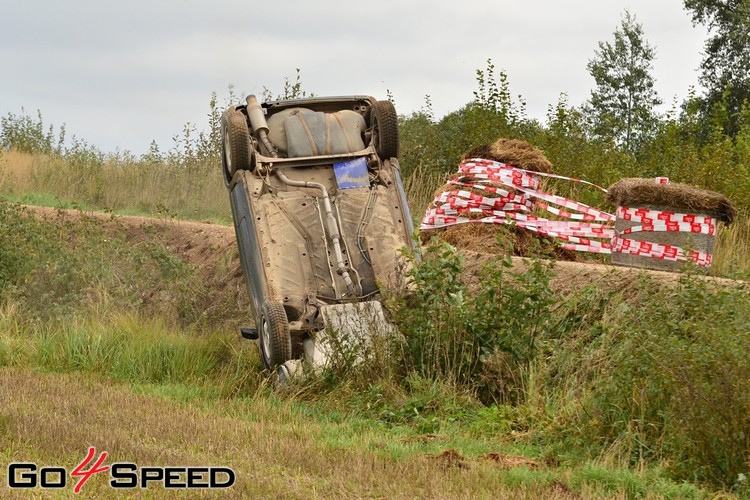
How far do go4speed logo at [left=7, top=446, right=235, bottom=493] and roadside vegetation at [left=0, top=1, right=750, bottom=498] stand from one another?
204 mm

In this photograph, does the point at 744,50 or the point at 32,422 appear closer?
the point at 32,422

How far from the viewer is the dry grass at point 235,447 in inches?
275

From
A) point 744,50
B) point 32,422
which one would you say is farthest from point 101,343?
point 744,50

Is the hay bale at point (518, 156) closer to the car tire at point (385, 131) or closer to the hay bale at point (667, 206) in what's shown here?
the hay bale at point (667, 206)

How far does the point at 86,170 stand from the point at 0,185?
175cm

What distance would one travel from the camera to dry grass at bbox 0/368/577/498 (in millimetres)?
6984

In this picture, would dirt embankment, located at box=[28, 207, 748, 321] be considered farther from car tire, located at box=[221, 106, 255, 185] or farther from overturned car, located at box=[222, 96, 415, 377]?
car tire, located at box=[221, 106, 255, 185]

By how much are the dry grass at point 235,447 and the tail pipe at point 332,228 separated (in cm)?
167

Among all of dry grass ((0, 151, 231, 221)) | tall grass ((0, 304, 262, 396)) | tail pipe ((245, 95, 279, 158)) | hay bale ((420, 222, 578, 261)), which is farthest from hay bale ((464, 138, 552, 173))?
dry grass ((0, 151, 231, 221))

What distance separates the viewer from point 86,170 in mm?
24859

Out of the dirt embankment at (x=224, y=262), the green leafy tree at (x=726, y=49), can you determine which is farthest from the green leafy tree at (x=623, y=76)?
the dirt embankment at (x=224, y=262)

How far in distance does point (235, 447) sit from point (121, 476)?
101cm

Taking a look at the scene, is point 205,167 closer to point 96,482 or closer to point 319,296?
point 319,296

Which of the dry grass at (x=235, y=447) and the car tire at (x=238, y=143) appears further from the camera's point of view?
the car tire at (x=238, y=143)
